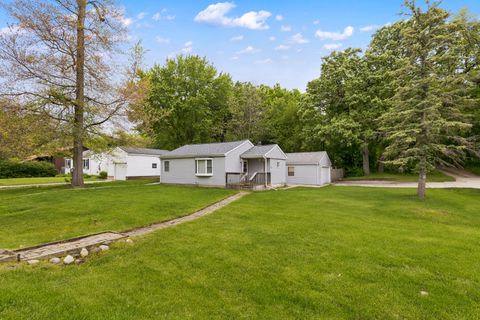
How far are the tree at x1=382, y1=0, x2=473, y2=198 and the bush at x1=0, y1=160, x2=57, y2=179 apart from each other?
36.2m

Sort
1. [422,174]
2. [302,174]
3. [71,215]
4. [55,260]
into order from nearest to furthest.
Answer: [55,260] → [71,215] → [422,174] → [302,174]

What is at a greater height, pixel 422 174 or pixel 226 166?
pixel 226 166

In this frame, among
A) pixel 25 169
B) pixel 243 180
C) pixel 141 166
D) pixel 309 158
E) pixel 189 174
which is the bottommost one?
pixel 243 180

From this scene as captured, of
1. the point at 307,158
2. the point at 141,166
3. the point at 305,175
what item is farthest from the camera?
the point at 141,166

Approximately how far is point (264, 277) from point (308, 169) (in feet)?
65.5

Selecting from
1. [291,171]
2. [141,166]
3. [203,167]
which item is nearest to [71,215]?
[203,167]

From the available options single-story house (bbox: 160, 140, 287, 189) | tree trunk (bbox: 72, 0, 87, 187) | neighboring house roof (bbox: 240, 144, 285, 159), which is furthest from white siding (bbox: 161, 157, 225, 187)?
tree trunk (bbox: 72, 0, 87, 187)

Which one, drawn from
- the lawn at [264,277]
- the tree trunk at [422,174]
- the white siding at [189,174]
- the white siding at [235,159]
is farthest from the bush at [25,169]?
the tree trunk at [422,174]

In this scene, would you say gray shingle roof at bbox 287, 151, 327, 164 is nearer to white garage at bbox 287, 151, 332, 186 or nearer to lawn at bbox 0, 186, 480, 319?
white garage at bbox 287, 151, 332, 186

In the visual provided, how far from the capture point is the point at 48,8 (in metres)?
15.1

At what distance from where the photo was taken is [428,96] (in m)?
13.2

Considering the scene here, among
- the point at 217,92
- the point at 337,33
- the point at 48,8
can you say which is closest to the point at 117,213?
the point at 48,8

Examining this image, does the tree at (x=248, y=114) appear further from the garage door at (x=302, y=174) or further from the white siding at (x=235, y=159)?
the white siding at (x=235, y=159)

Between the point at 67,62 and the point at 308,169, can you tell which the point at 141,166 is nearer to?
the point at 67,62
